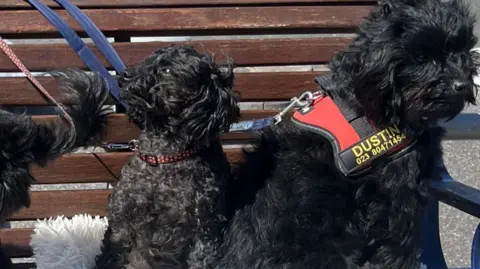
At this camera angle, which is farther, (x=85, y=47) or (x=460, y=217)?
(x=460, y=217)

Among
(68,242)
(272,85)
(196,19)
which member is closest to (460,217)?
(272,85)

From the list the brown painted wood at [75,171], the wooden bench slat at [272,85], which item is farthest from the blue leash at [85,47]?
the brown painted wood at [75,171]

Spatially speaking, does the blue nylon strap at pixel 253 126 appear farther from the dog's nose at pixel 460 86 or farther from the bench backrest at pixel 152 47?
the dog's nose at pixel 460 86

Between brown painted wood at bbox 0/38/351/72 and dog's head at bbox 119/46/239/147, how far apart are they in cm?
53

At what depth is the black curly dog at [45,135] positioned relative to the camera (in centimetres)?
226

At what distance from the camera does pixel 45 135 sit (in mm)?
2346

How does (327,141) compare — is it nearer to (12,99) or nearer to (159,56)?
(159,56)

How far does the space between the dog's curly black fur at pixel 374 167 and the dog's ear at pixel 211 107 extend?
0.24 meters

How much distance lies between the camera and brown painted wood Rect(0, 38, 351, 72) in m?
2.86

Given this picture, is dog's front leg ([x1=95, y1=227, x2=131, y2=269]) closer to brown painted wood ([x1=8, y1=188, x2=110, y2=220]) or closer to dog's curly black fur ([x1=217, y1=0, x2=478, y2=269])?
dog's curly black fur ([x1=217, y1=0, x2=478, y2=269])

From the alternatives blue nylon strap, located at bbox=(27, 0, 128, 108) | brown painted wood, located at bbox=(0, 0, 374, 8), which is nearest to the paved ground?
brown painted wood, located at bbox=(0, 0, 374, 8)

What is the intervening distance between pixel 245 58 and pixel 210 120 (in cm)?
71

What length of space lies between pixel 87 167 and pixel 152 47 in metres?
0.50

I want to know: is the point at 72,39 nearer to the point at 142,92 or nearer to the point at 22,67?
the point at 22,67
